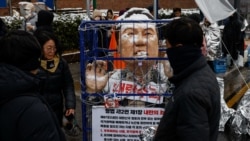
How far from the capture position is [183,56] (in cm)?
271

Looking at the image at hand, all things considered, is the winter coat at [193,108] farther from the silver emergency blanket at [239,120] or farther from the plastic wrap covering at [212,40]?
the plastic wrap covering at [212,40]

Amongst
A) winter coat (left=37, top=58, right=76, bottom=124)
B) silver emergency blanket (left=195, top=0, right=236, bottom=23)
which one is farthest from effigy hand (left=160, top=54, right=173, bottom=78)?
silver emergency blanket (left=195, top=0, right=236, bottom=23)

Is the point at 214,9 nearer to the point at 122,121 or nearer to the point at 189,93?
the point at 122,121

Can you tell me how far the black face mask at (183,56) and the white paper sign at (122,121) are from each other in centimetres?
162

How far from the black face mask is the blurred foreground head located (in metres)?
0.83

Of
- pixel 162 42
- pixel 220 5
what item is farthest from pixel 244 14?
pixel 162 42

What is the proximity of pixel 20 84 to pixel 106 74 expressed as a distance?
2.16 metres

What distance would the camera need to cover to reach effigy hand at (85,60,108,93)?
14.5 feet

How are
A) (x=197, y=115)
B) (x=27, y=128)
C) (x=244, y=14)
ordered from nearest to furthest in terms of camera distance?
(x=27, y=128), (x=197, y=115), (x=244, y=14)

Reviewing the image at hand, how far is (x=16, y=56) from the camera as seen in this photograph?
2.43m

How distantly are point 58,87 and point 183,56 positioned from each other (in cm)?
206

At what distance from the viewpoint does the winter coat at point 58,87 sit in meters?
4.36

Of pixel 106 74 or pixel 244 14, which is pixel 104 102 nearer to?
pixel 106 74

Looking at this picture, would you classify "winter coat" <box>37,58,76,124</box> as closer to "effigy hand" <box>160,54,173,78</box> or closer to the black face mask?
"effigy hand" <box>160,54,173,78</box>
